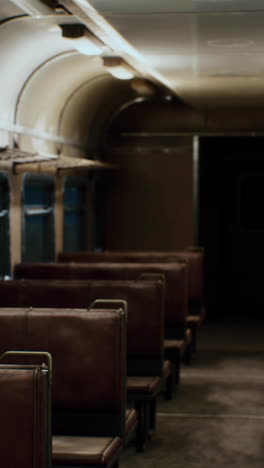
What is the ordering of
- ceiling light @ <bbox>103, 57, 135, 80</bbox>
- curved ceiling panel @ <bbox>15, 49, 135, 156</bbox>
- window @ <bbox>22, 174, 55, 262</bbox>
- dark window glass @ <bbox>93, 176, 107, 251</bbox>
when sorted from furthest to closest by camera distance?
1. dark window glass @ <bbox>93, 176, 107, 251</bbox>
2. window @ <bbox>22, 174, 55, 262</bbox>
3. curved ceiling panel @ <bbox>15, 49, 135, 156</bbox>
4. ceiling light @ <bbox>103, 57, 135, 80</bbox>

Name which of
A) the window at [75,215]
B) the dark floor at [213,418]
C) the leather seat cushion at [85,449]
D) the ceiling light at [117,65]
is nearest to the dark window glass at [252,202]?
the window at [75,215]

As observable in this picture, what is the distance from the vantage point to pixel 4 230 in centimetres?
710

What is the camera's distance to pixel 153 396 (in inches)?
203

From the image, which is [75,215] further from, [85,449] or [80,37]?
[85,449]

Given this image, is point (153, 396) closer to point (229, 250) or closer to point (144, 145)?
point (144, 145)

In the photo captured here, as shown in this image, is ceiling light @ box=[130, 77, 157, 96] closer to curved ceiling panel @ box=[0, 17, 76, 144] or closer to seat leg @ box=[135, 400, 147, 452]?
curved ceiling panel @ box=[0, 17, 76, 144]

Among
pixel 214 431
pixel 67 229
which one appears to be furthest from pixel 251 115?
pixel 214 431

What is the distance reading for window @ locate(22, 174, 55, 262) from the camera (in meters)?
7.88

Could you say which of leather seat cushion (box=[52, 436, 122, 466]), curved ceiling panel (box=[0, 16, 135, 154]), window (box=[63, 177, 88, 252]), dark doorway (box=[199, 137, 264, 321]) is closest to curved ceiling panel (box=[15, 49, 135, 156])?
curved ceiling panel (box=[0, 16, 135, 154])

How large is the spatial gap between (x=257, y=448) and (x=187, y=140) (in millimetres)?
6347

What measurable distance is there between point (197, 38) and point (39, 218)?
12.3 feet

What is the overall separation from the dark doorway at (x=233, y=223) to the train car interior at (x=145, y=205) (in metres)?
0.02

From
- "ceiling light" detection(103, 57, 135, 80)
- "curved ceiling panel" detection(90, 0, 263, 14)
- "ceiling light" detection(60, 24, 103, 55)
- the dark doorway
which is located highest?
"ceiling light" detection(103, 57, 135, 80)

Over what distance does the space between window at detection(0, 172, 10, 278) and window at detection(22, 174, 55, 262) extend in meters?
0.47
